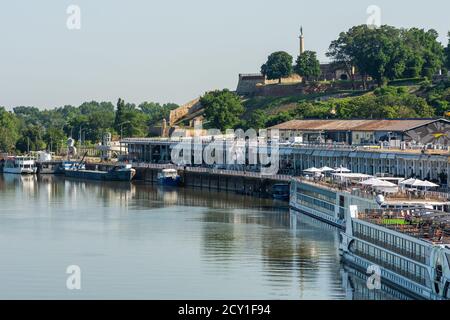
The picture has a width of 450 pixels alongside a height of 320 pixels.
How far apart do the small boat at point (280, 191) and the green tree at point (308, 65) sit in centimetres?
6954

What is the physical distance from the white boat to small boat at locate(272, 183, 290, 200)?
5420cm

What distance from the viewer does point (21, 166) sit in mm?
148750

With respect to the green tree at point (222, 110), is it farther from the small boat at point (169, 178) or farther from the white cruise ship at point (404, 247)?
the white cruise ship at point (404, 247)

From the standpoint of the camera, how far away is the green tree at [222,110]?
15738 centimetres

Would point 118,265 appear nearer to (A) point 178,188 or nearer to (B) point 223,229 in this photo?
(B) point 223,229

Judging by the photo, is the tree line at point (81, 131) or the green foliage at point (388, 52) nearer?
the green foliage at point (388, 52)

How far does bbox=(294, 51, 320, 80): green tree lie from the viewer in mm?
170375

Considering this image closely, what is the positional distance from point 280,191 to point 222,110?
2253 inches

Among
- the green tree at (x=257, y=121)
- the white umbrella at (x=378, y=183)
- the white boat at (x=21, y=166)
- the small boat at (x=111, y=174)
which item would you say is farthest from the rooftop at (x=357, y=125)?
the white boat at (x=21, y=166)

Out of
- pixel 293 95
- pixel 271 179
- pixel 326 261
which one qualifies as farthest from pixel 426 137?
pixel 293 95

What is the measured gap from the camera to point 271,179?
107 m

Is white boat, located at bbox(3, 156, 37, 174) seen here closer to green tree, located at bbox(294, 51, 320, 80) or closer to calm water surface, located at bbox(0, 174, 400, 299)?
green tree, located at bbox(294, 51, 320, 80)

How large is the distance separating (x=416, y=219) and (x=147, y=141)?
92450mm

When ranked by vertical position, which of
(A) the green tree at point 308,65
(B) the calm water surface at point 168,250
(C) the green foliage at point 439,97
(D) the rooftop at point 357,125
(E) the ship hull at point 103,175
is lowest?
(B) the calm water surface at point 168,250
